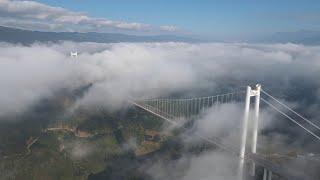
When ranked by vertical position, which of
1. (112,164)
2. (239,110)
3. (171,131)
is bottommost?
(112,164)

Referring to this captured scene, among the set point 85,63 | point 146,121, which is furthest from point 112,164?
point 85,63

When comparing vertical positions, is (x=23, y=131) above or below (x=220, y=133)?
below

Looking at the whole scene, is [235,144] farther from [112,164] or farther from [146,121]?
[146,121]

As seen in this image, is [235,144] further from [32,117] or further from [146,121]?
[32,117]

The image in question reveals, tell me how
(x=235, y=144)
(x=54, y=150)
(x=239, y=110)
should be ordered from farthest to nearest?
(x=54, y=150), (x=239, y=110), (x=235, y=144)

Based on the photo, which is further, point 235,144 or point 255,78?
point 255,78

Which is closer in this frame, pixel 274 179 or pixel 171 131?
pixel 274 179

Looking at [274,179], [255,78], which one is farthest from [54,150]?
[255,78]

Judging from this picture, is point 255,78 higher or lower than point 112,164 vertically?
higher

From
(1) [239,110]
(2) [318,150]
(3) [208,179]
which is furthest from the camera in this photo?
(1) [239,110]
